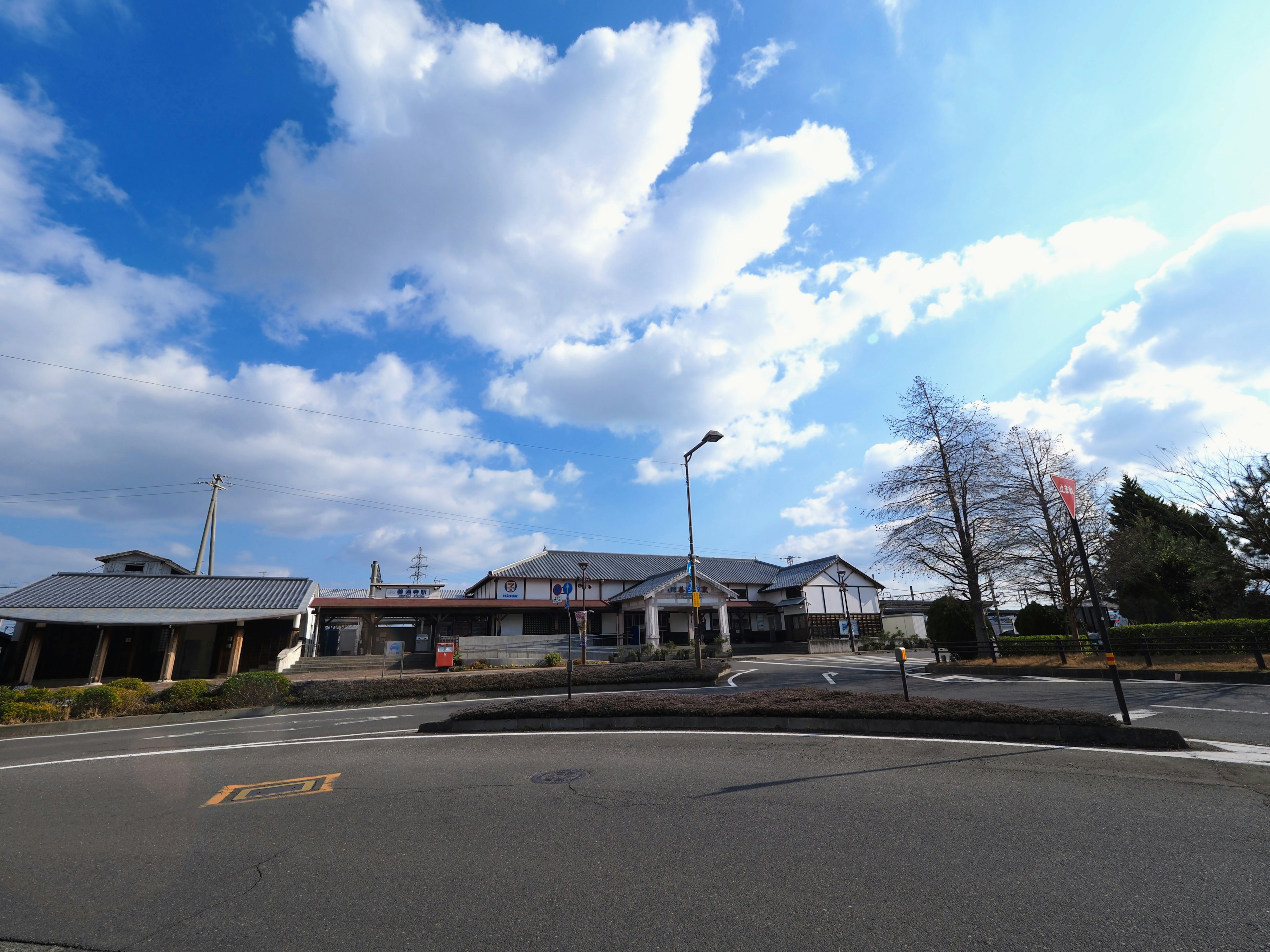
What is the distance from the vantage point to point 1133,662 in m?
18.5

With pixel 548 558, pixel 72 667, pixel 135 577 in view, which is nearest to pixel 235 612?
pixel 72 667

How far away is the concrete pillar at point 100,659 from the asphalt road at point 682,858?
22595 millimetres

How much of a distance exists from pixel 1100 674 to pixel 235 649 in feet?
116

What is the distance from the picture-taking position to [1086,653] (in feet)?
70.1

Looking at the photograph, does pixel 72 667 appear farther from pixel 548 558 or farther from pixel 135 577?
pixel 548 558

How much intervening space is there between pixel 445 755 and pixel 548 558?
1519 inches

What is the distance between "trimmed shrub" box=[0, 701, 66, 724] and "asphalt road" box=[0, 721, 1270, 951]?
418 inches

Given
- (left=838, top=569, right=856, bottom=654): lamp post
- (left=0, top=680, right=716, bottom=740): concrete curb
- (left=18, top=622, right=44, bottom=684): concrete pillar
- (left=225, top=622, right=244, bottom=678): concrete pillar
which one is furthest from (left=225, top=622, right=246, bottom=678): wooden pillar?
(left=838, top=569, right=856, bottom=654): lamp post

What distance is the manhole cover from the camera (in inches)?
295

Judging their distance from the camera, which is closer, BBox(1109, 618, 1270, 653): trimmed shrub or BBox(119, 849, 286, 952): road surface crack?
BBox(119, 849, 286, 952): road surface crack

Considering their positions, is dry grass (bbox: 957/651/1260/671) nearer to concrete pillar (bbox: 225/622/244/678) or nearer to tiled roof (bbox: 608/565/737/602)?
tiled roof (bbox: 608/565/737/602)

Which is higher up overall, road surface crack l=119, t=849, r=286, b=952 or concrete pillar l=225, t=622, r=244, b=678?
concrete pillar l=225, t=622, r=244, b=678

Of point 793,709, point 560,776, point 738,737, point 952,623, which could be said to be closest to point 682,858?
point 560,776

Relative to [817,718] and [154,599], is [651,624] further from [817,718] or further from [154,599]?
[817,718]
